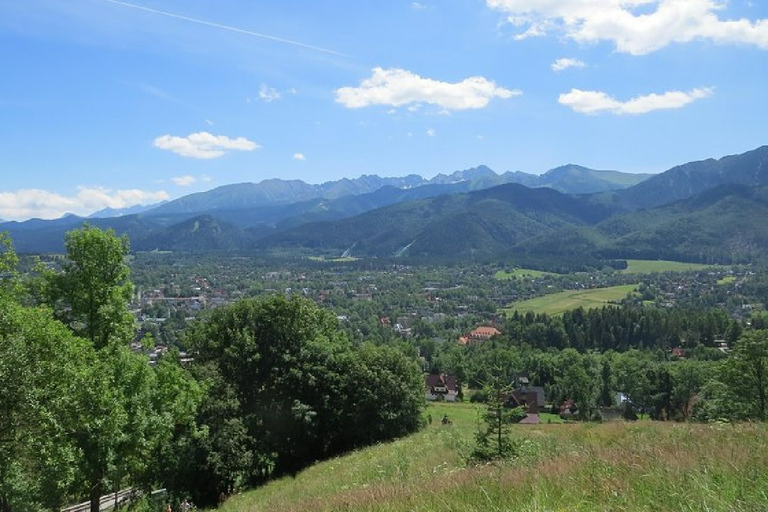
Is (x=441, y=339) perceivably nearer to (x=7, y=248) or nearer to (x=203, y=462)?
(x=203, y=462)

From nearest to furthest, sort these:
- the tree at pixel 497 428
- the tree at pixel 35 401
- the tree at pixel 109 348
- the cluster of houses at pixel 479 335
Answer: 1. the tree at pixel 35 401
2. the tree at pixel 497 428
3. the tree at pixel 109 348
4. the cluster of houses at pixel 479 335

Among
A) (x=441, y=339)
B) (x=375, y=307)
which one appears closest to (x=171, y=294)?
(x=375, y=307)

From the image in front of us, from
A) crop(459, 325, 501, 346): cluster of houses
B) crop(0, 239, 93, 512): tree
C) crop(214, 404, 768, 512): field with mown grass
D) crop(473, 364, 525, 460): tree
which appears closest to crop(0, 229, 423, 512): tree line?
crop(0, 239, 93, 512): tree

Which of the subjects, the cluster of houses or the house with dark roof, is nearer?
the house with dark roof

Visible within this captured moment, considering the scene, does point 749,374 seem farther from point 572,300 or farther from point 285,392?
point 572,300

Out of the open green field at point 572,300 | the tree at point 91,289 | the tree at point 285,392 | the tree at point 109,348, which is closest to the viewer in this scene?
the tree at point 109,348

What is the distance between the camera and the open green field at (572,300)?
152887 millimetres

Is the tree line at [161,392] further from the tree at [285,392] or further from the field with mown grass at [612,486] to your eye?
the field with mown grass at [612,486]

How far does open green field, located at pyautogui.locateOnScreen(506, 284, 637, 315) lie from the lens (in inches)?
6019

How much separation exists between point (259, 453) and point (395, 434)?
7888mm

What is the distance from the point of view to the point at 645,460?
7.04 metres

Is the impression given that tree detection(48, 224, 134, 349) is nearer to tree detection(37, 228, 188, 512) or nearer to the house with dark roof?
tree detection(37, 228, 188, 512)

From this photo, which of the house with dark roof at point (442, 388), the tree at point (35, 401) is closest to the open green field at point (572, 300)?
the house with dark roof at point (442, 388)

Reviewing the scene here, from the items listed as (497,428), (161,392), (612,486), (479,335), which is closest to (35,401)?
(161,392)
